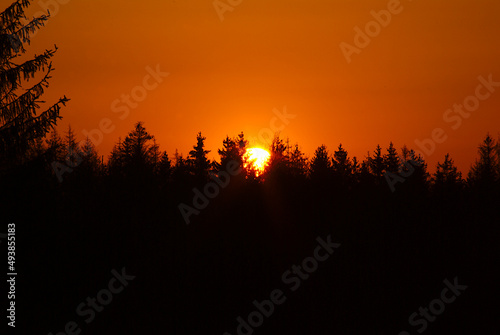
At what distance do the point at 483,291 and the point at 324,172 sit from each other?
1534 centimetres

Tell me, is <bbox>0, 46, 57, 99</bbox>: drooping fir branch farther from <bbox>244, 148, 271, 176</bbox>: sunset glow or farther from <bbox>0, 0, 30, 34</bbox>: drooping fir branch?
<bbox>244, 148, 271, 176</bbox>: sunset glow

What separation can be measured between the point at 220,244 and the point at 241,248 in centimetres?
110

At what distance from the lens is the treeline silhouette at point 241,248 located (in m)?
28.4

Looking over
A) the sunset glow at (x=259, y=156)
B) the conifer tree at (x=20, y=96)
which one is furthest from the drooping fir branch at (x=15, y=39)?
the sunset glow at (x=259, y=156)

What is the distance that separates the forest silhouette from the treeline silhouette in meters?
0.07

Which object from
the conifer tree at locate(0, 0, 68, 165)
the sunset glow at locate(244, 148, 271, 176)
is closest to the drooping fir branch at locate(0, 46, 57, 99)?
the conifer tree at locate(0, 0, 68, 165)

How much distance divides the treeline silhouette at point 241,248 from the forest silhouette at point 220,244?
7 centimetres

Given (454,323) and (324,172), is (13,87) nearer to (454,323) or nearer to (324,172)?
(454,323)

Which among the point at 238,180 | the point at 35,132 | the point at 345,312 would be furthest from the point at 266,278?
the point at 35,132

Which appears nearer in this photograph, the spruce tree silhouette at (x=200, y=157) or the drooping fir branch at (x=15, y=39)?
the drooping fir branch at (x=15, y=39)

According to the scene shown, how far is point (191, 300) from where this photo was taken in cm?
3152

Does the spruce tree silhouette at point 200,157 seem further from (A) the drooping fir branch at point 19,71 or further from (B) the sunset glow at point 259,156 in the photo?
(A) the drooping fir branch at point 19,71

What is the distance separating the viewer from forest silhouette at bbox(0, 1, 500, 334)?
23.0 metres

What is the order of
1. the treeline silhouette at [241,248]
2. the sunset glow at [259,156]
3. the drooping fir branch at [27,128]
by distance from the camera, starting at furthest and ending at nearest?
the sunset glow at [259,156] → the treeline silhouette at [241,248] → the drooping fir branch at [27,128]
